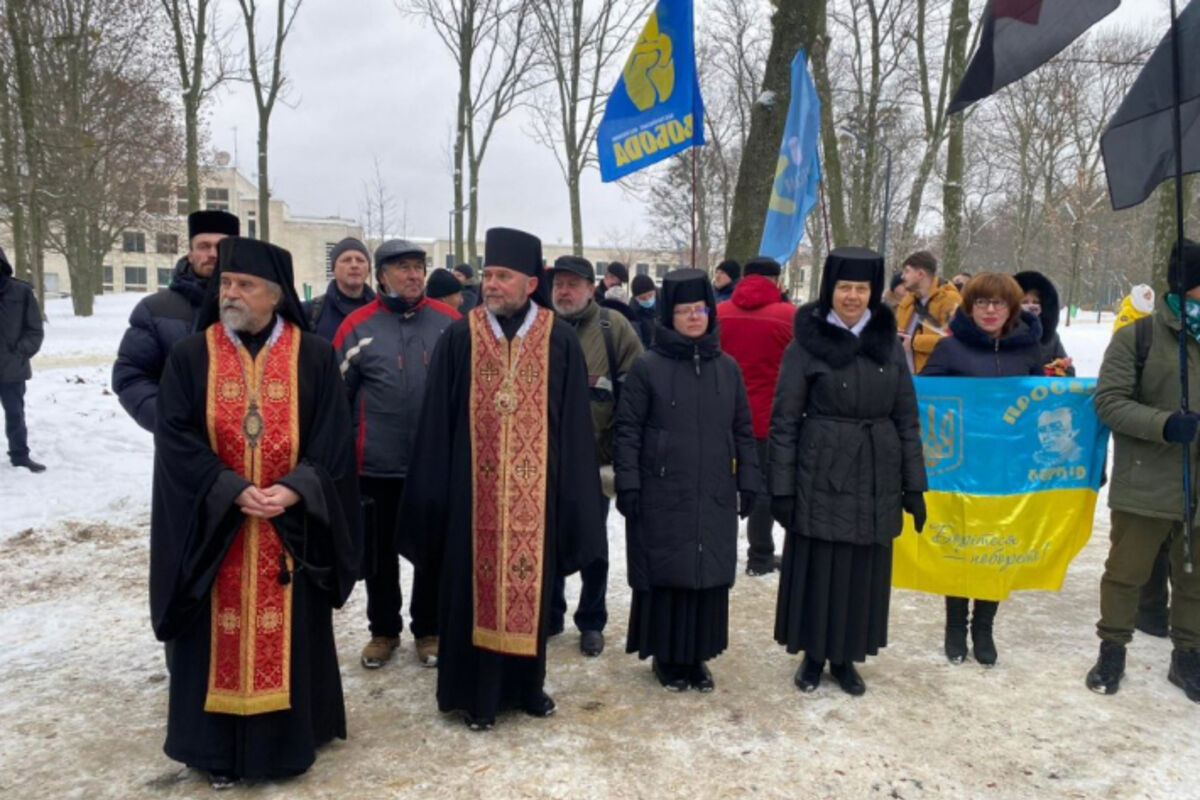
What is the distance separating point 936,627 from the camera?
5020 mm

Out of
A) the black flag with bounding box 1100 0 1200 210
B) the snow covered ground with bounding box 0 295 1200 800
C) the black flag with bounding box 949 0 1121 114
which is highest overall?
the black flag with bounding box 949 0 1121 114

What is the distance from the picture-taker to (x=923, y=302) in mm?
6273

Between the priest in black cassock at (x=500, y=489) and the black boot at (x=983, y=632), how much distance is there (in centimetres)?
226

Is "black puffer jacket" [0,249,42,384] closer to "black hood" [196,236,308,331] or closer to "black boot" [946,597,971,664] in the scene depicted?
"black hood" [196,236,308,331]

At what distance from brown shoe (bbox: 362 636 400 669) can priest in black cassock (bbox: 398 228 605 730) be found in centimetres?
71

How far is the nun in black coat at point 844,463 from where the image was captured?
3990 millimetres

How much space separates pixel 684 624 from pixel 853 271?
1.85 meters

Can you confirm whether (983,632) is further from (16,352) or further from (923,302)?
(16,352)

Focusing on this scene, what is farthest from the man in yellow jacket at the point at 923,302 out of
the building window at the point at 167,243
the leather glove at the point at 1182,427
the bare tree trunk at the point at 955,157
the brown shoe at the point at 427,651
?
the building window at the point at 167,243

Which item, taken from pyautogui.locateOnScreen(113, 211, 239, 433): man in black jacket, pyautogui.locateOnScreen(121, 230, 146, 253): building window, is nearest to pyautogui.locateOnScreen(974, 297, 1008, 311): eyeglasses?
pyautogui.locateOnScreen(113, 211, 239, 433): man in black jacket

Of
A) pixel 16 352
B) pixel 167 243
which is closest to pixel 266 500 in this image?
pixel 16 352

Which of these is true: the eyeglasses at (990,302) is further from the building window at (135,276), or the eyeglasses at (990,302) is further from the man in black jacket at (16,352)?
the building window at (135,276)

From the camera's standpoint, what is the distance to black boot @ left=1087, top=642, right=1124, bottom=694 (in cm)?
416

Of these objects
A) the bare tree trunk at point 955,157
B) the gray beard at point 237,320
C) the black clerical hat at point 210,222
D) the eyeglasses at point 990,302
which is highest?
the bare tree trunk at point 955,157
